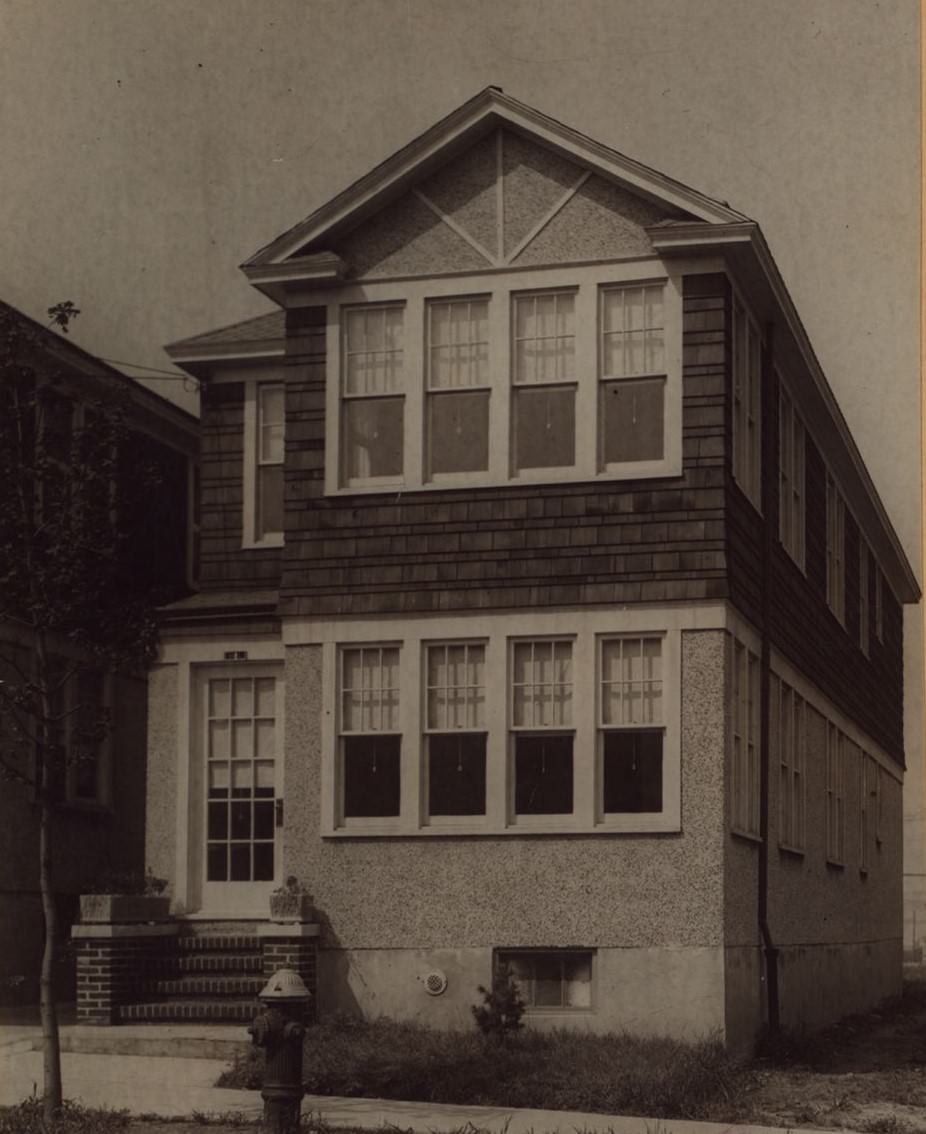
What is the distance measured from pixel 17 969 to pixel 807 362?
10.6m

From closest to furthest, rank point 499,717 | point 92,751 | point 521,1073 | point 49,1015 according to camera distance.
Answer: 1. point 49,1015
2. point 521,1073
3. point 499,717
4. point 92,751

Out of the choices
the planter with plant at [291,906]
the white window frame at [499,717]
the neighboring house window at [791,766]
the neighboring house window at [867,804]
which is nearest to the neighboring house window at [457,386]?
the white window frame at [499,717]

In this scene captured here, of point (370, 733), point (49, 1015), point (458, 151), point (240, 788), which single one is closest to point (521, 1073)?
point (49, 1015)

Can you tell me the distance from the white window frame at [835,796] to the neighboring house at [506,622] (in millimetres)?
5201

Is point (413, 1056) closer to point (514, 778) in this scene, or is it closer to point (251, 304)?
point (514, 778)

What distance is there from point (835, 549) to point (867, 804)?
4.55m

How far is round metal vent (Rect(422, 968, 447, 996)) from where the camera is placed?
55.1 feet

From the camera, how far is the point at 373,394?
17828mm

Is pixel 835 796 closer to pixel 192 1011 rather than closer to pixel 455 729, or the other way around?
pixel 455 729

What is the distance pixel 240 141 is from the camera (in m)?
18.0

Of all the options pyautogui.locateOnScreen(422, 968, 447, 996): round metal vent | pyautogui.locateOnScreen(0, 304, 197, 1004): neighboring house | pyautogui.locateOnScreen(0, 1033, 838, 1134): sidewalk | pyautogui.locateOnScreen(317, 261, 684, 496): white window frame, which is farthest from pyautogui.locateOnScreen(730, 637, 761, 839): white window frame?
pyautogui.locateOnScreen(0, 304, 197, 1004): neighboring house

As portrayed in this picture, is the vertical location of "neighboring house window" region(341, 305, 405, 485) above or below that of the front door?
above

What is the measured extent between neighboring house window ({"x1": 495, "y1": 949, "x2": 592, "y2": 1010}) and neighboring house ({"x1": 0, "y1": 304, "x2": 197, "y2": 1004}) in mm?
5313

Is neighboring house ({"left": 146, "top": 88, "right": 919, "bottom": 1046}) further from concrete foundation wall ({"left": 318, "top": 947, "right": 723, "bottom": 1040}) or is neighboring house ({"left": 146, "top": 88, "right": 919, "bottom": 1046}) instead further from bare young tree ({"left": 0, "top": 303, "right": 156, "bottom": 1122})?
bare young tree ({"left": 0, "top": 303, "right": 156, "bottom": 1122})
